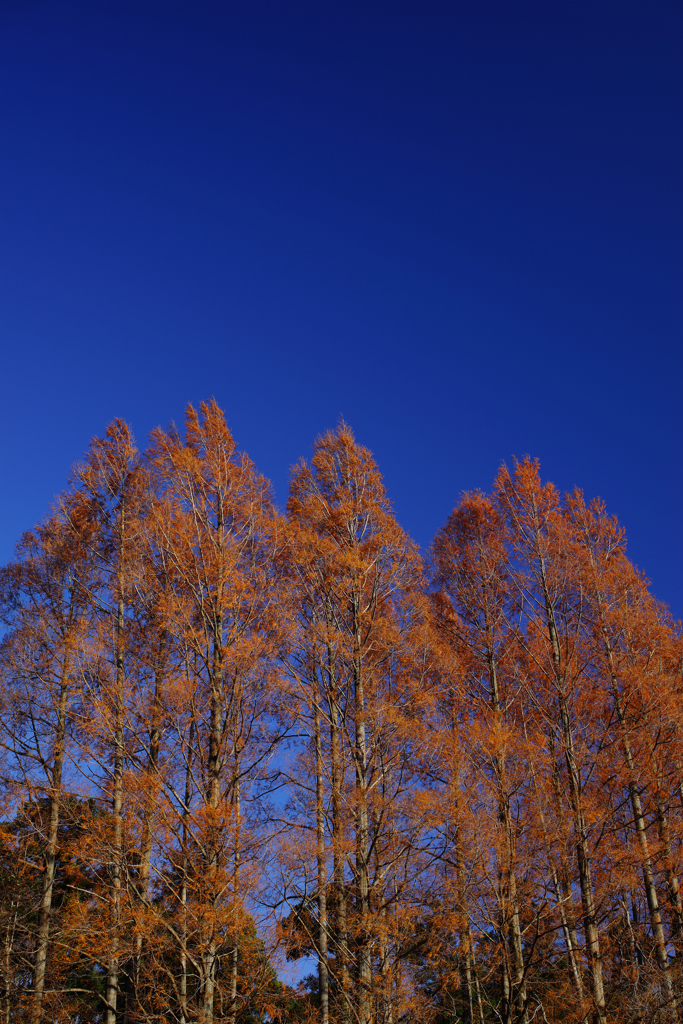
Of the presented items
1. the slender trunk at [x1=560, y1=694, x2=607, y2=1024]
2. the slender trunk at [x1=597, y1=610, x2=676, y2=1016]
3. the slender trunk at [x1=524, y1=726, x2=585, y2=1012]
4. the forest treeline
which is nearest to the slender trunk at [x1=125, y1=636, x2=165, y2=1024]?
the forest treeline

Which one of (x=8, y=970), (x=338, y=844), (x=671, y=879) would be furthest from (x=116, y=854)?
(x=671, y=879)

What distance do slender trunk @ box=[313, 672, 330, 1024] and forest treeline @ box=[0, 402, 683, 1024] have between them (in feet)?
0.26

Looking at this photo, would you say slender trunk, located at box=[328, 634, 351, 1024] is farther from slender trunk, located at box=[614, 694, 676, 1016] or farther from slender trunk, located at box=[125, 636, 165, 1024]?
slender trunk, located at box=[614, 694, 676, 1016]

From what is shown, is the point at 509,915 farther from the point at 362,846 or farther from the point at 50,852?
the point at 50,852

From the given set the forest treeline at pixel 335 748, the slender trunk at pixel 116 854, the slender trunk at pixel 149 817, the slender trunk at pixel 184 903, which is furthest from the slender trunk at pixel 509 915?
the slender trunk at pixel 116 854

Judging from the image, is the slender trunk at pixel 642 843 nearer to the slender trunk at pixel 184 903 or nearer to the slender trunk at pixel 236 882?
the slender trunk at pixel 236 882

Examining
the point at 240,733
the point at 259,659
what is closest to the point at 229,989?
the point at 240,733

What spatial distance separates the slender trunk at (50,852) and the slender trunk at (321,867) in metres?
4.64

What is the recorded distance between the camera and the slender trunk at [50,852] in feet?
41.1

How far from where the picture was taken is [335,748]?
1249 centimetres

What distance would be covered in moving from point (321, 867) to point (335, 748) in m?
1.92

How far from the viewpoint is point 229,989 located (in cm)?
1182

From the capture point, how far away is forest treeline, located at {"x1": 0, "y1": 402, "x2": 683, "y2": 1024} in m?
11.0

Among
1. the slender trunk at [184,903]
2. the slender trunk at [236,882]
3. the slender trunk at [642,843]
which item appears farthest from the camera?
the slender trunk at [642,843]
